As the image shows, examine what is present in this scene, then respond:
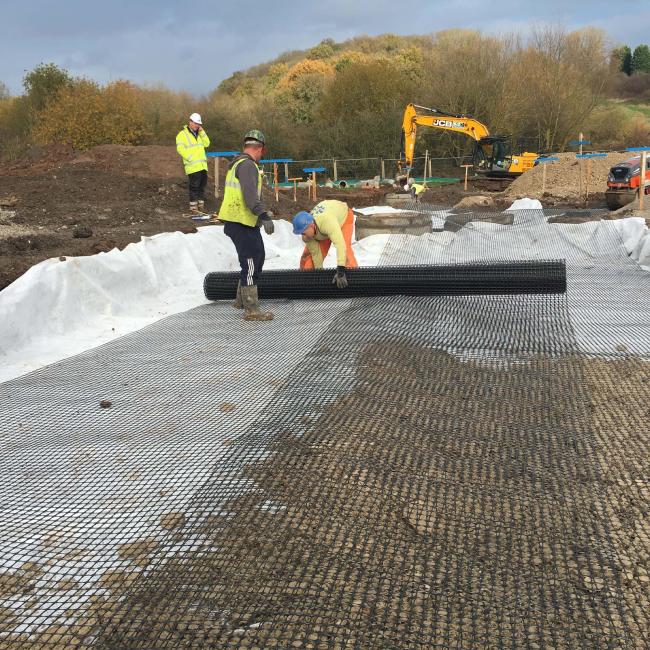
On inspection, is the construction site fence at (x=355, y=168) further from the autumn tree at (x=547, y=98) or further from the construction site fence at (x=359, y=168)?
the autumn tree at (x=547, y=98)

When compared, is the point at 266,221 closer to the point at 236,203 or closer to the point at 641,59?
the point at 236,203

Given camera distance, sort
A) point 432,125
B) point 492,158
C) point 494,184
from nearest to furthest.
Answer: point 432,125 < point 492,158 < point 494,184

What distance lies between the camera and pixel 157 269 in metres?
6.09

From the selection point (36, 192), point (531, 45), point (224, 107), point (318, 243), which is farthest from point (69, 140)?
point (531, 45)

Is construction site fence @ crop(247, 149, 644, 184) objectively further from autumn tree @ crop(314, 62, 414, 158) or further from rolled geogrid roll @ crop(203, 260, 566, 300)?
rolled geogrid roll @ crop(203, 260, 566, 300)

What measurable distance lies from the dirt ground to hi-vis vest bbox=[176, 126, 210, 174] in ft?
2.81

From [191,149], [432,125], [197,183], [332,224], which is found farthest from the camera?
[432,125]

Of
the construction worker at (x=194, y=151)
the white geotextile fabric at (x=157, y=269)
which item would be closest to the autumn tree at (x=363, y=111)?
the construction worker at (x=194, y=151)

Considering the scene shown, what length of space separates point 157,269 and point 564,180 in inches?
571

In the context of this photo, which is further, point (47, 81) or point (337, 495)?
point (47, 81)

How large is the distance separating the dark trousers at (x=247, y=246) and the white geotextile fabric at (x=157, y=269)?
3.35 feet

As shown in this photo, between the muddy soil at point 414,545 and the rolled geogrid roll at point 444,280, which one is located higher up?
the rolled geogrid roll at point 444,280

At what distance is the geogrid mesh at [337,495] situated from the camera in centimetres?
154

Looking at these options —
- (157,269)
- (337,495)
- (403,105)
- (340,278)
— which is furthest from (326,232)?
(403,105)
